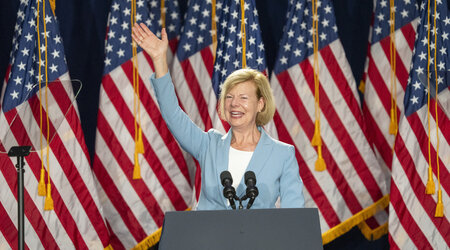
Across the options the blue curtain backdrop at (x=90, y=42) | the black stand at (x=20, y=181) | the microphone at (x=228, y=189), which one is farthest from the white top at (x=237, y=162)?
the blue curtain backdrop at (x=90, y=42)

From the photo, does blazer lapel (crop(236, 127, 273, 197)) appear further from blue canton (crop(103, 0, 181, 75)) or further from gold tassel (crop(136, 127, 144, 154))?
blue canton (crop(103, 0, 181, 75))

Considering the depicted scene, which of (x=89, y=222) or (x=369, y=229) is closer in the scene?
(x=89, y=222)

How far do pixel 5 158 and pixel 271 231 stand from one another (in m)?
2.86

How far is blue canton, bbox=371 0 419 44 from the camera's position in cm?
514

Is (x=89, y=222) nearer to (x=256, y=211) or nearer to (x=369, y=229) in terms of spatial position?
(x=369, y=229)

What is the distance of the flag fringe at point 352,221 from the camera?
495 cm

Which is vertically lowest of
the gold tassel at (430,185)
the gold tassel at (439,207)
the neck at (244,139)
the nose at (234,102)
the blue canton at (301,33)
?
the gold tassel at (439,207)

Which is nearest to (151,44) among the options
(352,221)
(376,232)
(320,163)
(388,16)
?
(320,163)

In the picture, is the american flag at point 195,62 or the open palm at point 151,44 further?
the american flag at point 195,62

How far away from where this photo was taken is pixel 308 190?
494cm

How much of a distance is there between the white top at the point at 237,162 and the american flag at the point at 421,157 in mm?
2285

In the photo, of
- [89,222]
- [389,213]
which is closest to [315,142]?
[389,213]

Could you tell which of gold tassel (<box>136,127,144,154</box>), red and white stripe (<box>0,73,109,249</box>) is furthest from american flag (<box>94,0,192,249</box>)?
red and white stripe (<box>0,73,109,249</box>)

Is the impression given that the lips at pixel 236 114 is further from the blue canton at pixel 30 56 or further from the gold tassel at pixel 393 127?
the gold tassel at pixel 393 127
